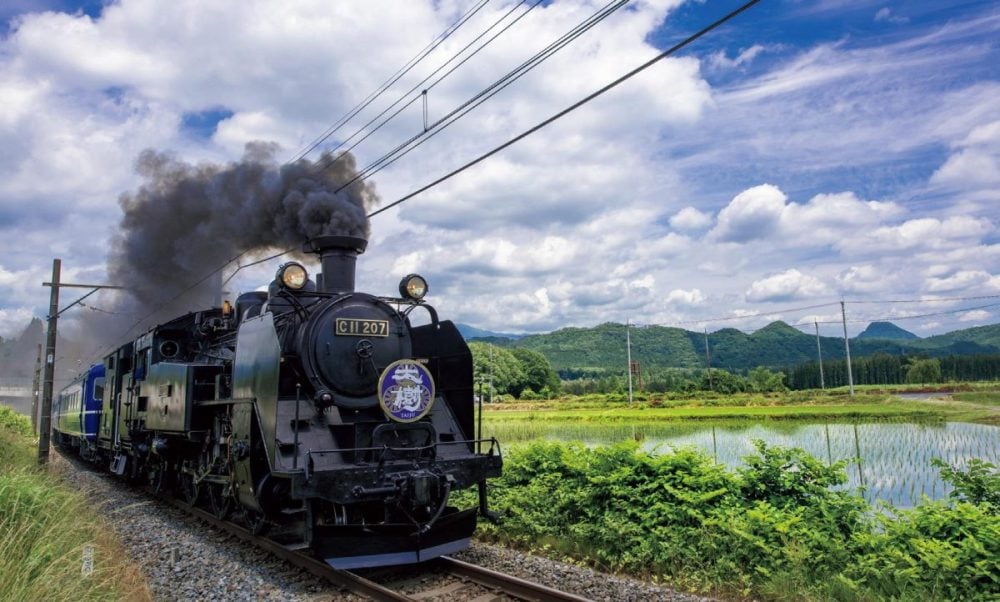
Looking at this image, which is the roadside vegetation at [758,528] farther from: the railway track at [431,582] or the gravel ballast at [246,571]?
the railway track at [431,582]

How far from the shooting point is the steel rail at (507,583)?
5.01m

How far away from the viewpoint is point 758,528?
224 inches

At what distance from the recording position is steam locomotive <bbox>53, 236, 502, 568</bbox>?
19.0 feet

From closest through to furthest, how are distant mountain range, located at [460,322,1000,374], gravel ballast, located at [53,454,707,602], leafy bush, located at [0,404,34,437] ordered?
gravel ballast, located at [53,454,707,602]
leafy bush, located at [0,404,34,437]
distant mountain range, located at [460,322,1000,374]

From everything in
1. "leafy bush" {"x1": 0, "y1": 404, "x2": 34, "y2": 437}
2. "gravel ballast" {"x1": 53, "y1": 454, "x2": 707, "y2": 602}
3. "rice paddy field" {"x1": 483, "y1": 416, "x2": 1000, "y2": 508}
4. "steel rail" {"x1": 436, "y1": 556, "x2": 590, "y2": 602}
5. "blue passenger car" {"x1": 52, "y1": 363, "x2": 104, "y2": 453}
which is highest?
"blue passenger car" {"x1": 52, "y1": 363, "x2": 104, "y2": 453}

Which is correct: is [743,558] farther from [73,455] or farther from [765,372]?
[765,372]

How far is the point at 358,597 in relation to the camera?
543 centimetres

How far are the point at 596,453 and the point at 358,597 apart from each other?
10.5 feet

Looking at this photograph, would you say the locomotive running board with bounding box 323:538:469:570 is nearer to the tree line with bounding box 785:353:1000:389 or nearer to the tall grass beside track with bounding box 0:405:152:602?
the tall grass beside track with bounding box 0:405:152:602

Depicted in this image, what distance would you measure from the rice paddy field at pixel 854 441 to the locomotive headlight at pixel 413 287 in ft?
10.0

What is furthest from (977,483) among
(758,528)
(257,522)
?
(257,522)

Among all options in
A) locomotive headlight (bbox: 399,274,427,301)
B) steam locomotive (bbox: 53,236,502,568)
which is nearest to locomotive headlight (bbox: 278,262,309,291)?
steam locomotive (bbox: 53,236,502,568)

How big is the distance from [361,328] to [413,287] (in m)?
0.98

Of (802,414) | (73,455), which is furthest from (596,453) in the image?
(802,414)
